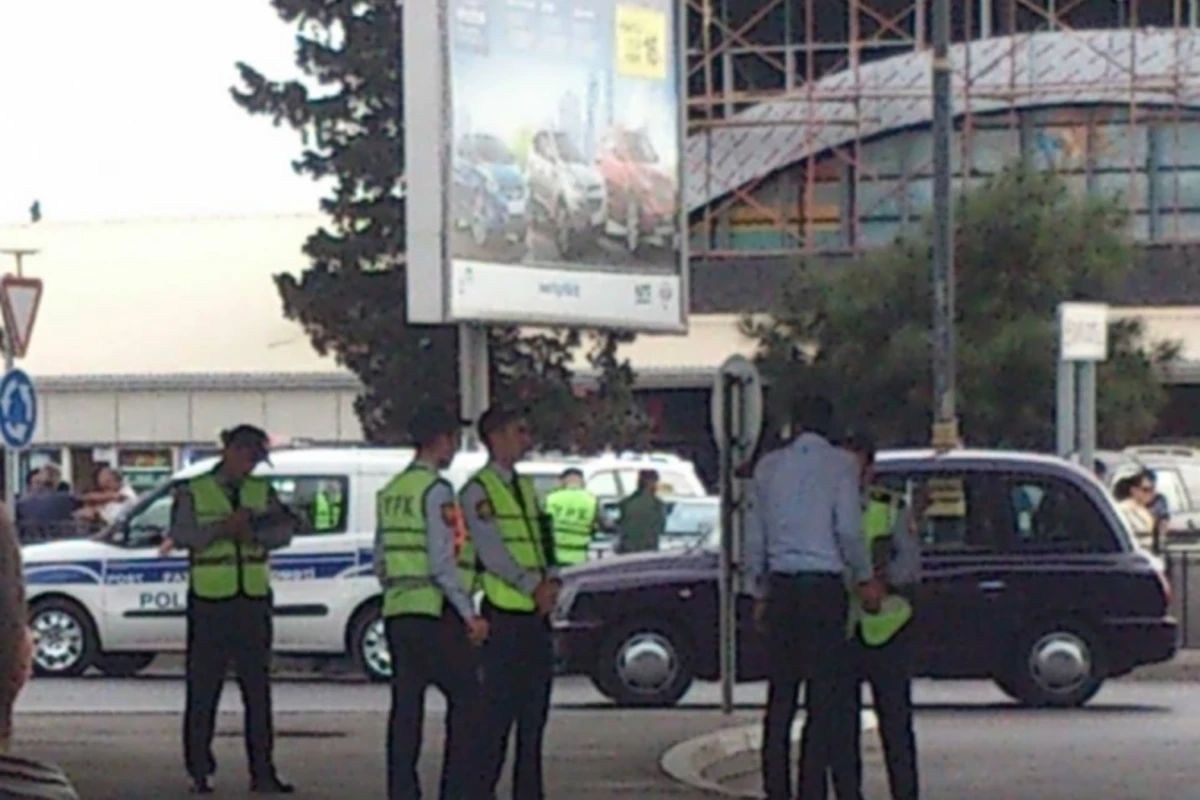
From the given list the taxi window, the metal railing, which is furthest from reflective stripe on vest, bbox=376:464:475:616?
the metal railing

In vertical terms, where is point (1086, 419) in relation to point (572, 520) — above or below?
above

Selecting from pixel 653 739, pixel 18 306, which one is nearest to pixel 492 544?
pixel 653 739

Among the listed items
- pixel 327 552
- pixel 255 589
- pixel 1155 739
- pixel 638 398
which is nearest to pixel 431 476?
pixel 255 589

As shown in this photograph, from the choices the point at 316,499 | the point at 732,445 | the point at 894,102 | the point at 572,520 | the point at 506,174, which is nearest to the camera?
the point at 732,445

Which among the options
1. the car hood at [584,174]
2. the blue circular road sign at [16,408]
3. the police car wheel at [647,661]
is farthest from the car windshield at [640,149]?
the police car wheel at [647,661]

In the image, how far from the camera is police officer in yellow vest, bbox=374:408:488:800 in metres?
12.5

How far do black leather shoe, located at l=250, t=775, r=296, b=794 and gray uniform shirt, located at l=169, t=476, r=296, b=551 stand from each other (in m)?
1.07

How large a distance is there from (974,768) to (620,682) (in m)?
4.71

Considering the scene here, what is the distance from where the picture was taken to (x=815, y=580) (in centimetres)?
1269

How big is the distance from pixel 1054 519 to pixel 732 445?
3748mm

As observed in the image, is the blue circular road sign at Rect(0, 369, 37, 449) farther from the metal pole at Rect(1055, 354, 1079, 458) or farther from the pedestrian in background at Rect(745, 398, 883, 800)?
the pedestrian in background at Rect(745, 398, 883, 800)

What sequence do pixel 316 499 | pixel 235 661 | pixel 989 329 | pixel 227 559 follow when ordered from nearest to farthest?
pixel 227 559 → pixel 235 661 → pixel 316 499 → pixel 989 329

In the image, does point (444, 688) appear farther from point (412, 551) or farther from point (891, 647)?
point (891, 647)

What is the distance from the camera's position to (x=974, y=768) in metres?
16.9
